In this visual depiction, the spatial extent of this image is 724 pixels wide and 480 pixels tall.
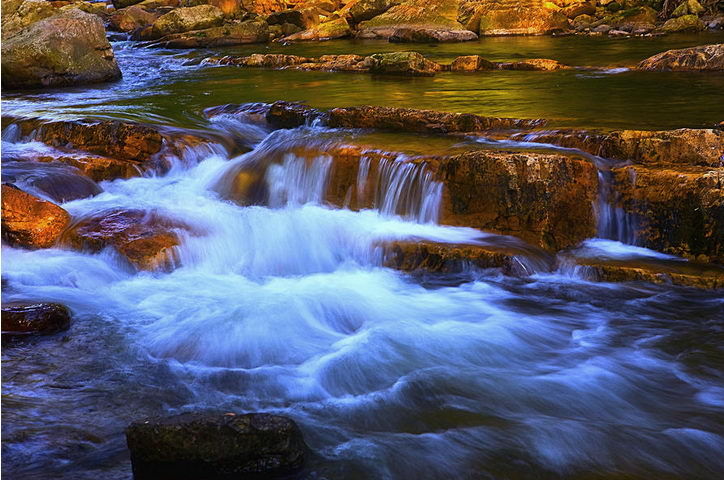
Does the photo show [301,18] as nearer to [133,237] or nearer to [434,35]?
[434,35]

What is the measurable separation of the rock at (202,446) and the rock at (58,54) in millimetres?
12649

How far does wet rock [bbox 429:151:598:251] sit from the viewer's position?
260 inches

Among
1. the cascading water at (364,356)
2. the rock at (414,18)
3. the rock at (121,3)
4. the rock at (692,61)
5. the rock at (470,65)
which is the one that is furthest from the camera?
the rock at (121,3)

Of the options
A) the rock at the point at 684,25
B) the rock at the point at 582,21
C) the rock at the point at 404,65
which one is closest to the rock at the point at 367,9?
the rock at the point at 582,21

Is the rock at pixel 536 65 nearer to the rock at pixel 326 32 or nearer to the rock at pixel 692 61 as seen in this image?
the rock at pixel 692 61

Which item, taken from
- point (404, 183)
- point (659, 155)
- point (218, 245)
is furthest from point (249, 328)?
point (659, 155)

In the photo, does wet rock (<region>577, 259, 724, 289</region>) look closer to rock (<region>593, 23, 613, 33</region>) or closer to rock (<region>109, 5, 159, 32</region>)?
rock (<region>593, 23, 613, 33</region>)

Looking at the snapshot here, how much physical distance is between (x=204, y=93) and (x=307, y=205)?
20.6 feet

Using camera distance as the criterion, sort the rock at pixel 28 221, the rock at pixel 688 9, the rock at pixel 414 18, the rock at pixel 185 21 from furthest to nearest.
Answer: the rock at pixel 185 21, the rock at pixel 414 18, the rock at pixel 688 9, the rock at pixel 28 221

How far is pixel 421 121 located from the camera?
8.63 m

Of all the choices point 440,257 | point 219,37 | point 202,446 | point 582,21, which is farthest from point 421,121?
point 219,37

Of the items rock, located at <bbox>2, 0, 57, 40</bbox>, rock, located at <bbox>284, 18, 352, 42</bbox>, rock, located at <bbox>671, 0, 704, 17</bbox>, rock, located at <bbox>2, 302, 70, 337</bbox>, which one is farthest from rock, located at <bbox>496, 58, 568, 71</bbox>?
rock, located at <bbox>2, 0, 57, 40</bbox>

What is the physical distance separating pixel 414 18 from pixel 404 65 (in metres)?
10.9

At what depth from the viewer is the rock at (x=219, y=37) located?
80.1ft
